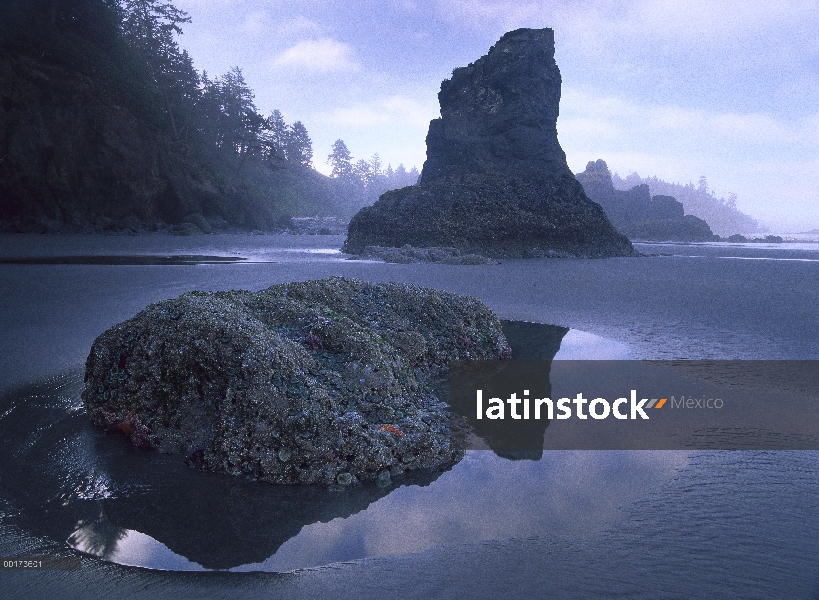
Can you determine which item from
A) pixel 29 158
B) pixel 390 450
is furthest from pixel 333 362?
pixel 29 158

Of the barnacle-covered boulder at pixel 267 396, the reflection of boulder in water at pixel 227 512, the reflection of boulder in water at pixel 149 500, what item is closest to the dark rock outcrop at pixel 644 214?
the barnacle-covered boulder at pixel 267 396

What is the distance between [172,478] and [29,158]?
31544 millimetres

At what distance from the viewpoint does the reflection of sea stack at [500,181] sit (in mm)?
27750

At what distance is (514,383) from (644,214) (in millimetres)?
74564

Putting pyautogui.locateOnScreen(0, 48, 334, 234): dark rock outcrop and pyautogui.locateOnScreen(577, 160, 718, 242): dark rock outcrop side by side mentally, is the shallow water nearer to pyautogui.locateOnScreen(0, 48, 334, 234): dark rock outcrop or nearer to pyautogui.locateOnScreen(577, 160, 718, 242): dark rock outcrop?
pyautogui.locateOnScreen(0, 48, 334, 234): dark rock outcrop

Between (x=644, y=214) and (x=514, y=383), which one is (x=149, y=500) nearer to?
(x=514, y=383)

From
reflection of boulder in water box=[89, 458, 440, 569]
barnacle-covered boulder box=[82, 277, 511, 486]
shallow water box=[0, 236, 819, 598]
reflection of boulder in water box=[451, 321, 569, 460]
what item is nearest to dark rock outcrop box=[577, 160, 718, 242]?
reflection of boulder in water box=[451, 321, 569, 460]

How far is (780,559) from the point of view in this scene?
317cm

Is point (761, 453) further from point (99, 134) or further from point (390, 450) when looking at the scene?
point (99, 134)

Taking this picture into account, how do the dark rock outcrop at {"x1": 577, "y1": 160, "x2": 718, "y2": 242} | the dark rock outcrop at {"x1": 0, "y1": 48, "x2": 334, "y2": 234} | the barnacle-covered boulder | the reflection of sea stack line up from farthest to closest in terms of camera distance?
the dark rock outcrop at {"x1": 577, "y1": 160, "x2": 718, "y2": 242} < the reflection of sea stack < the dark rock outcrop at {"x1": 0, "y1": 48, "x2": 334, "y2": 234} < the barnacle-covered boulder

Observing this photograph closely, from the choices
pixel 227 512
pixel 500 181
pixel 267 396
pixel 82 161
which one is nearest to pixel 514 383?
pixel 267 396

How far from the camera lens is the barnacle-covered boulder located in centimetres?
432

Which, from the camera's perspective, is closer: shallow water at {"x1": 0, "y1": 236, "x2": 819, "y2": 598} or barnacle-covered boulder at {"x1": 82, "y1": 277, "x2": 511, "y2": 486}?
shallow water at {"x1": 0, "y1": 236, "x2": 819, "y2": 598}

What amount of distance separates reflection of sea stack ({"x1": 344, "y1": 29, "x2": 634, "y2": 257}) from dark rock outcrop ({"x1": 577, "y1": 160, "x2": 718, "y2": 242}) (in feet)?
122
